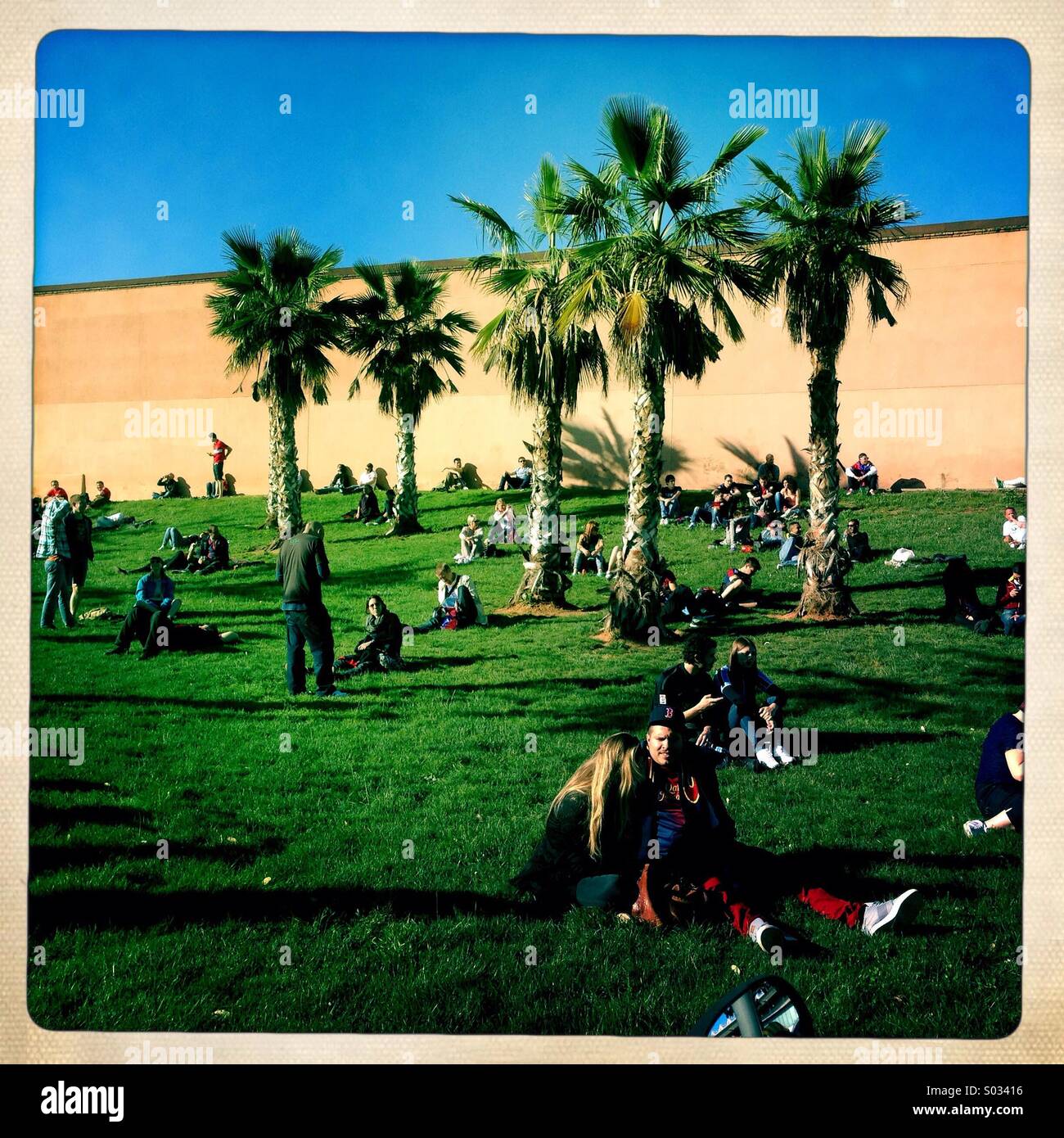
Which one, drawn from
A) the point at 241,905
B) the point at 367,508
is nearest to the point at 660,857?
the point at 241,905

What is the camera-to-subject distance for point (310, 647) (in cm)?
589

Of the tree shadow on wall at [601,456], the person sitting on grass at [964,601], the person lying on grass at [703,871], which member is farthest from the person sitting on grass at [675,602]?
the person lying on grass at [703,871]

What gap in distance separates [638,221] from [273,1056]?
213 inches

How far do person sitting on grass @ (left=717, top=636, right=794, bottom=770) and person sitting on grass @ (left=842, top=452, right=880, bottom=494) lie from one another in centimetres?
255

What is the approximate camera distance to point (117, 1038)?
387cm

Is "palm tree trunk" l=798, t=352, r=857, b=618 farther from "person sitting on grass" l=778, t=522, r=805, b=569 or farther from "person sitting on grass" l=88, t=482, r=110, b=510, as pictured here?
"person sitting on grass" l=88, t=482, r=110, b=510

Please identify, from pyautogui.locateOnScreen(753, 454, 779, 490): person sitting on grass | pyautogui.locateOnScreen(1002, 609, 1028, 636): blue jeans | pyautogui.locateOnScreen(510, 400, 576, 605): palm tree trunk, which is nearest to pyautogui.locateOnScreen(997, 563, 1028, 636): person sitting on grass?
pyautogui.locateOnScreen(1002, 609, 1028, 636): blue jeans

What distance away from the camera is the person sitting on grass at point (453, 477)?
7016 mm

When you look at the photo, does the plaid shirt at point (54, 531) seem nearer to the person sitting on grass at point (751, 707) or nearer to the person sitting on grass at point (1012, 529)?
the person sitting on grass at point (751, 707)

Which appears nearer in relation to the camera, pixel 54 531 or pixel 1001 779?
pixel 1001 779

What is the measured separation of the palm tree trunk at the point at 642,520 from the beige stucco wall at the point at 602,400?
0.21m

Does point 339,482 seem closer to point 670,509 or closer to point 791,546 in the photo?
point 670,509

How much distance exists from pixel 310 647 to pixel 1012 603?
164 inches

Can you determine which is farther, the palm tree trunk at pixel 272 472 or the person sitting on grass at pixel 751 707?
the palm tree trunk at pixel 272 472
